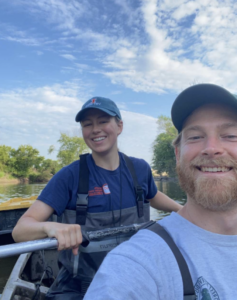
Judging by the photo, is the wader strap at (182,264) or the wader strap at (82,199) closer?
the wader strap at (182,264)

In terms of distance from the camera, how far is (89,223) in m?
1.89

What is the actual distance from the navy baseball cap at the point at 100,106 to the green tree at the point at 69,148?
58484mm

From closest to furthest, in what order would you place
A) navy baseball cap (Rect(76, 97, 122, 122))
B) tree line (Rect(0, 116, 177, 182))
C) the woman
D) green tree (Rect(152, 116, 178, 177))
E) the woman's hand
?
the woman's hand, the woman, navy baseball cap (Rect(76, 97, 122, 122)), green tree (Rect(152, 116, 178, 177)), tree line (Rect(0, 116, 177, 182))

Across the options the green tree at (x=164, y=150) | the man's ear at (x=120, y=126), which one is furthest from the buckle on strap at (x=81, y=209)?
the green tree at (x=164, y=150)

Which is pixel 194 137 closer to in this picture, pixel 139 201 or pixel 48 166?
pixel 139 201

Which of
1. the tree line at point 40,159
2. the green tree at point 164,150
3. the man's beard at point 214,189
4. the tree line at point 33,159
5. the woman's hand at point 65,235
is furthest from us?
the tree line at point 33,159

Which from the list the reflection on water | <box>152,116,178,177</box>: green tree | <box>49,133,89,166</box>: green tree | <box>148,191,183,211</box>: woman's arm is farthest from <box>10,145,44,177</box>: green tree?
<box>148,191,183,211</box>: woman's arm

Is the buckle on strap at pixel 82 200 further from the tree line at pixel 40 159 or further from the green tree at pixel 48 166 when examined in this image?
the green tree at pixel 48 166

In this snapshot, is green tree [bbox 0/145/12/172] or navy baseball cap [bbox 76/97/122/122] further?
green tree [bbox 0/145/12/172]

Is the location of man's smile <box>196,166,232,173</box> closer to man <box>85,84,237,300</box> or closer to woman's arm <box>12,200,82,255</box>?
man <box>85,84,237,300</box>

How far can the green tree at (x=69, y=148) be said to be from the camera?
59.8 m

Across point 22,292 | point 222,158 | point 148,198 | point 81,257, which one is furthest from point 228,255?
point 22,292

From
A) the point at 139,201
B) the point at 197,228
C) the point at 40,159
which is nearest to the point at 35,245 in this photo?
the point at 197,228

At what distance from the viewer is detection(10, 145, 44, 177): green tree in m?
61.1
